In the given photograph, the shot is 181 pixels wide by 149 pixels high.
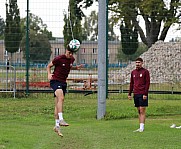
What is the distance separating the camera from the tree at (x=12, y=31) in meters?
22.8

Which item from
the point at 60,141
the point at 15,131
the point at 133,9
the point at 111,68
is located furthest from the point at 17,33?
the point at 133,9

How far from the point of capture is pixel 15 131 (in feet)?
43.2

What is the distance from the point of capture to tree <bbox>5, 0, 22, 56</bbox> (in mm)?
22828

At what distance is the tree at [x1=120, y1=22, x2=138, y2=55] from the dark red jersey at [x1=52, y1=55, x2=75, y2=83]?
10782mm

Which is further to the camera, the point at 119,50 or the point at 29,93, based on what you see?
the point at 119,50

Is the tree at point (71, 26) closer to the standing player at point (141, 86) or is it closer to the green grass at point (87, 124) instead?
the green grass at point (87, 124)

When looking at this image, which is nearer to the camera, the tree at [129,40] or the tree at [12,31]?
the tree at [12,31]

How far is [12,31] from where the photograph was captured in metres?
23.1

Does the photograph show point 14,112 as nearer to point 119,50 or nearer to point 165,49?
point 119,50

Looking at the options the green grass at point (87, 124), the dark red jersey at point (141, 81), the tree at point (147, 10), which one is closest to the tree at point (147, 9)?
the tree at point (147, 10)

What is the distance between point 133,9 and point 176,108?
25378 millimetres

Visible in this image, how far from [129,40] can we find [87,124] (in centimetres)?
853

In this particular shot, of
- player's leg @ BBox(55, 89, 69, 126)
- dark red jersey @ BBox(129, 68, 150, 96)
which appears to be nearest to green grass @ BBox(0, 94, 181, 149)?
player's leg @ BBox(55, 89, 69, 126)

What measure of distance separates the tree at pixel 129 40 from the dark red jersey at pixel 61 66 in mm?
10782
